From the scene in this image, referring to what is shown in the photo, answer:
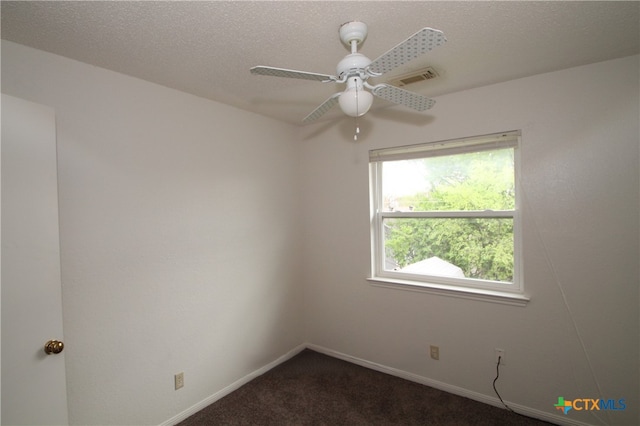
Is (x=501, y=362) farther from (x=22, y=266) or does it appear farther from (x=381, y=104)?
(x=22, y=266)

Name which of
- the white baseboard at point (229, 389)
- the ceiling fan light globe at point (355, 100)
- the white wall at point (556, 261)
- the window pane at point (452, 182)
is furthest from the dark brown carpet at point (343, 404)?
the ceiling fan light globe at point (355, 100)

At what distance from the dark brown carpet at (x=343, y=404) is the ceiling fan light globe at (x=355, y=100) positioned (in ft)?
7.06

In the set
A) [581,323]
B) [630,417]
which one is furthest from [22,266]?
[630,417]

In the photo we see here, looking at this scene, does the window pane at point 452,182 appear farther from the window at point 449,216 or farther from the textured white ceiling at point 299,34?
the textured white ceiling at point 299,34

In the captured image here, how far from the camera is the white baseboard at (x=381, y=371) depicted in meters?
2.23

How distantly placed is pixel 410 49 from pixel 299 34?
0.67m

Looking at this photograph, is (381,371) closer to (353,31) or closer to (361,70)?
(361,70)

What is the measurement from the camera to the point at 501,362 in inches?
93.6

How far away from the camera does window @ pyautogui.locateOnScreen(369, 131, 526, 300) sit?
245cm

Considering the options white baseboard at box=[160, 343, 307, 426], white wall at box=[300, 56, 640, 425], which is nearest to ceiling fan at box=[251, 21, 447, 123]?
white wall at box=[300, 56, 640, 425]

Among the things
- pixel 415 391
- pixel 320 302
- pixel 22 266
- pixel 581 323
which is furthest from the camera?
pixel 320 302

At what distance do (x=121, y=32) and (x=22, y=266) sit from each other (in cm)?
125

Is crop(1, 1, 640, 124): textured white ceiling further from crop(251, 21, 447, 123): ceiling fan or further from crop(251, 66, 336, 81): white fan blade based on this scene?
crop(251, 66, 336, 81): white fan blade

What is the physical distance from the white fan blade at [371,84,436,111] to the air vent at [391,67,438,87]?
21.0 inches
